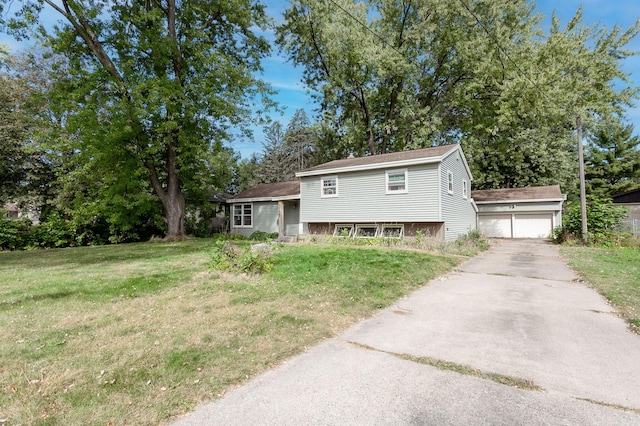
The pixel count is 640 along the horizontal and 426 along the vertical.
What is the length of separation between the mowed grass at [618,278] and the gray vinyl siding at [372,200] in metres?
5.63

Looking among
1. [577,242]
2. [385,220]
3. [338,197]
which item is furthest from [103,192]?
[577,242]

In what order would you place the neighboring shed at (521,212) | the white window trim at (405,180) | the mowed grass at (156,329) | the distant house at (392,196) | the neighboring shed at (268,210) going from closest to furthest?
the mowed grass at (156,329), the distant house at (392,196), the white window trim at (405,180), the neighboring shed at (268,210), the neighboring shed at (521,212)

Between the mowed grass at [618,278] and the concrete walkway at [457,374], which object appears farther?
the mowed grass at [618,278]

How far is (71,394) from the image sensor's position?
2625 mm

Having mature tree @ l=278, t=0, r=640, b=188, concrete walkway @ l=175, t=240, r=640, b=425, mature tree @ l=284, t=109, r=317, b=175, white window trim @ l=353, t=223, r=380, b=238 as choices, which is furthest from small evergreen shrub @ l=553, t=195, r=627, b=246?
mature tree @ l=284, t=109, r=317, b=175

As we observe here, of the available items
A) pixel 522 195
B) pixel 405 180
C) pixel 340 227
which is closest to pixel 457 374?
pixel 405 180

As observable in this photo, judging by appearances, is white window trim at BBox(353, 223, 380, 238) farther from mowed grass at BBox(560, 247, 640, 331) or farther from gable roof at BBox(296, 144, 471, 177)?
mowed grass at BBox(560, 247, 640, 331)

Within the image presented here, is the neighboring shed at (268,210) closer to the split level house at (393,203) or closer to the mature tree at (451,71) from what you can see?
the split level house at (393,203)

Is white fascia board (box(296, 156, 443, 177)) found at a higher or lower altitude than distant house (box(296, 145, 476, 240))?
higher

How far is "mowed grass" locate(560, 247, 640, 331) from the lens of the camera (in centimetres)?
509

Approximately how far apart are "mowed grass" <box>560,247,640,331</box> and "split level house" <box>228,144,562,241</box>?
5561mm

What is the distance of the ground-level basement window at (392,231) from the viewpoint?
1532 centimetres

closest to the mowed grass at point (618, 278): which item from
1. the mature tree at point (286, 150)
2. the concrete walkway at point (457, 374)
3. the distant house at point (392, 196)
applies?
the concrete walkway at point (457, 374)

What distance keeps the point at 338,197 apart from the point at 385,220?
2940 millimetres
